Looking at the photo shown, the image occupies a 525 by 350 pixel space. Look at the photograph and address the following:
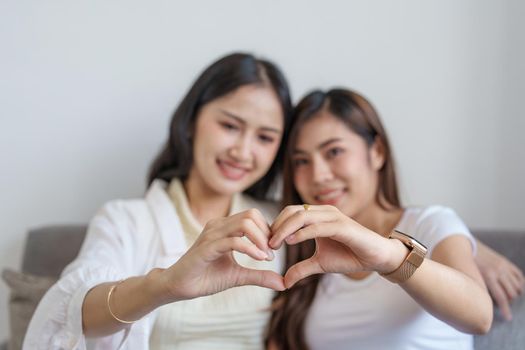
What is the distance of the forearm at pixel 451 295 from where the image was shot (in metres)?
0.87

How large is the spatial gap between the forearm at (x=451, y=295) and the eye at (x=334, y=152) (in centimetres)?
44

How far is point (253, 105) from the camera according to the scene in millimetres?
1309

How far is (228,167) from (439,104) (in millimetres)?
749

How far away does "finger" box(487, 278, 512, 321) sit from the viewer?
1.17 metres

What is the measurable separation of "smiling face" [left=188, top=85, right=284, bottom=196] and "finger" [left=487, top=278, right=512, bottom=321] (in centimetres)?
60

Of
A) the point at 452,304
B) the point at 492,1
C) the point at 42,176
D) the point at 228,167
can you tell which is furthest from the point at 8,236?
the point at 492,1

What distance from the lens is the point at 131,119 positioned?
1.68m

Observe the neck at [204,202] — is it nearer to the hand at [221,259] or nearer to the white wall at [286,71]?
the white wall at [286,71]

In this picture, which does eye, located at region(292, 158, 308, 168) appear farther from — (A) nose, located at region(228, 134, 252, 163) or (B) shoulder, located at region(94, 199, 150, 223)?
(B) shoulder, located at region(94, 199, 150, 223)

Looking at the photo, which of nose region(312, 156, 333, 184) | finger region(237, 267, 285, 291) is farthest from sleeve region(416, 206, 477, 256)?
finger region(237, 267, 285, 291)

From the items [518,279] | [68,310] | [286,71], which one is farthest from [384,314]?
[286,71]

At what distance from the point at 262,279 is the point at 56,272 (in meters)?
0.88

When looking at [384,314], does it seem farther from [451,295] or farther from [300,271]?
[300,271]

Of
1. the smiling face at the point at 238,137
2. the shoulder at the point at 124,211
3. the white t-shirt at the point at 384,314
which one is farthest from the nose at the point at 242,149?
the white t-shirt at the point at 384,314
